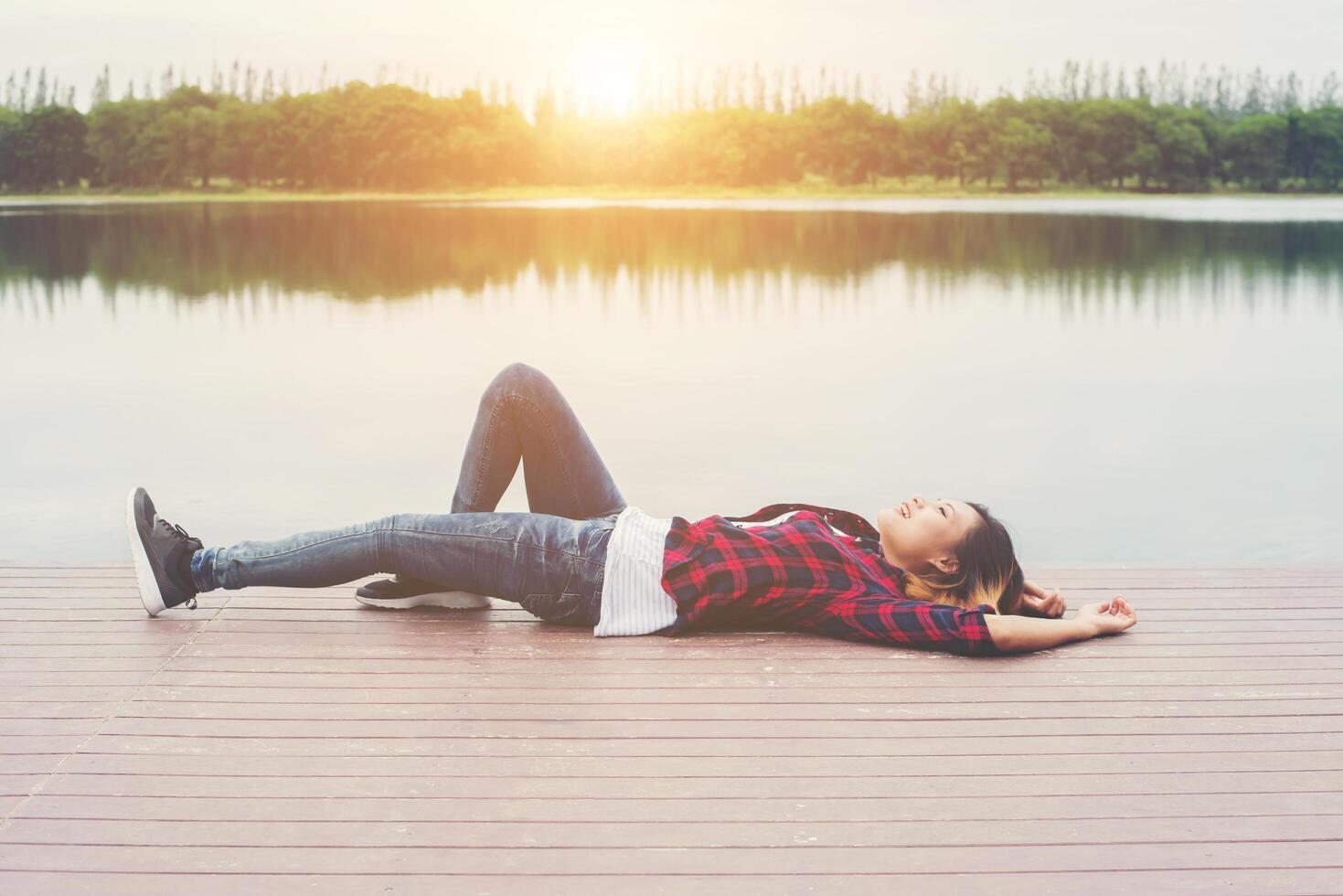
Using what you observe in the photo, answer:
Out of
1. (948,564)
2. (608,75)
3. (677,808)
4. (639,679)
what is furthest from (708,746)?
(608,75)

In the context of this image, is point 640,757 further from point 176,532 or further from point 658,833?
point 176,532

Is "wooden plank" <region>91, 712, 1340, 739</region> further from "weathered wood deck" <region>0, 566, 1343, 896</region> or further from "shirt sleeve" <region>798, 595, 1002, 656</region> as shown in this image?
"shirt sleeve" <region>798, 595, 1002, 656</region>

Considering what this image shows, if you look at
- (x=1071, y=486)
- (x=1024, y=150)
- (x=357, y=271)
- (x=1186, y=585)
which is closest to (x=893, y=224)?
(x=357, y=271)

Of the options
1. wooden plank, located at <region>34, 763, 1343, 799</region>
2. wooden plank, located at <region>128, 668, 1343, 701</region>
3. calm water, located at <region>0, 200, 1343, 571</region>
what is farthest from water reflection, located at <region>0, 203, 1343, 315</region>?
wooden plank, located at <region>34, 763, 1343, 799</region>

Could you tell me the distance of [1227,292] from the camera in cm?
2139

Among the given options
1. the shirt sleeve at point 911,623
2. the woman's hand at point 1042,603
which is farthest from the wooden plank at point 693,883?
the woman's hand at point 1042,603

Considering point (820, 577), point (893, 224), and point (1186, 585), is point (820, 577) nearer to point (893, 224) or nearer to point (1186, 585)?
point (1186, 585)

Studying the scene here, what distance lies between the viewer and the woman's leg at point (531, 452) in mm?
3510

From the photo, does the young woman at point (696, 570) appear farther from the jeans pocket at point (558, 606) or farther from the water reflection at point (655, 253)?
the water reflection at point (655, 253)

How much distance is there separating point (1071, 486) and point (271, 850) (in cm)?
807

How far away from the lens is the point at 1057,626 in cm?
327

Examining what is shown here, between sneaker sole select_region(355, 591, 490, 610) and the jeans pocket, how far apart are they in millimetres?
272

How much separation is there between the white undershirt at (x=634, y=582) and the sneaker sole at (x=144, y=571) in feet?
3.78

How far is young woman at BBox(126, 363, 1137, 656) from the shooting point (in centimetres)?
Result: 321
